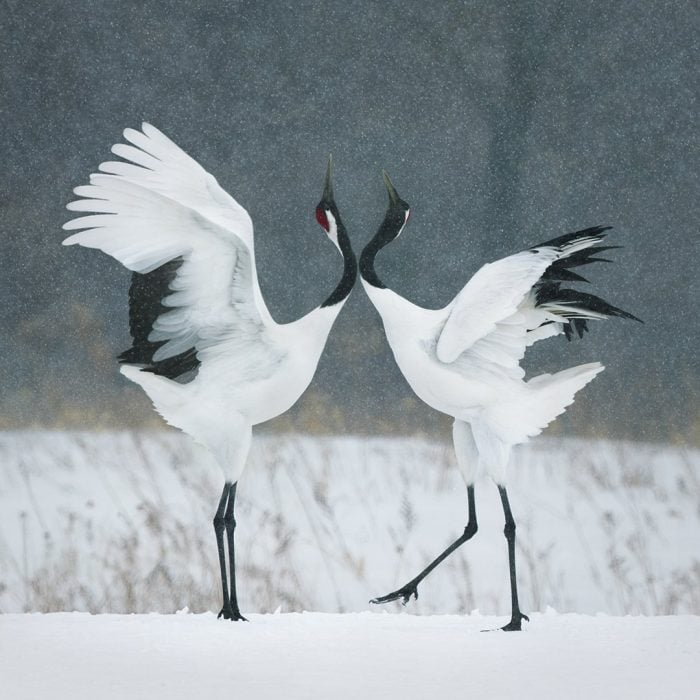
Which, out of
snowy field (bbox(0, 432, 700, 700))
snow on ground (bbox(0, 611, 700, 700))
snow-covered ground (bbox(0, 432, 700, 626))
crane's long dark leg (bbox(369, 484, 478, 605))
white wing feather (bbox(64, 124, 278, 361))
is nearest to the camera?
snow on ground (bbox(0, 611, 700, 700))

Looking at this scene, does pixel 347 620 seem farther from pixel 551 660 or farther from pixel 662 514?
pixel 662 514

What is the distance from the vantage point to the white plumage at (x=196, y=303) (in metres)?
3.12

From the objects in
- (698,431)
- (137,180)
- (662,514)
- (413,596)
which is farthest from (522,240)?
(137,180)

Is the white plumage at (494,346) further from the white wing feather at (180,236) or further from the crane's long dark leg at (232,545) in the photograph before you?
the crane's long dark leg at (232,545)

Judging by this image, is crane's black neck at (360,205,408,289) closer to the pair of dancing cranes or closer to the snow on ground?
the pair of dancing cranes

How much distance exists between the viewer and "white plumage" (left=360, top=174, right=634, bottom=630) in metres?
3.21

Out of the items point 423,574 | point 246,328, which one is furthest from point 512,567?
point 246,328

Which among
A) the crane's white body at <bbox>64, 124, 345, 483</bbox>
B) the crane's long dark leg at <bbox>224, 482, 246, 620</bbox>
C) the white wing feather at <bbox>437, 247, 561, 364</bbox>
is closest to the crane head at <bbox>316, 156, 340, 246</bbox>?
the crane's white body at <bbox>64, 124, 345, 483</bbox>

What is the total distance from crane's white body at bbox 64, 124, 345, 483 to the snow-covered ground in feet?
2.51

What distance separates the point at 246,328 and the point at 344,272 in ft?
0.96

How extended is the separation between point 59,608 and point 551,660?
5.07ft

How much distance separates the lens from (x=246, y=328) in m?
3.25

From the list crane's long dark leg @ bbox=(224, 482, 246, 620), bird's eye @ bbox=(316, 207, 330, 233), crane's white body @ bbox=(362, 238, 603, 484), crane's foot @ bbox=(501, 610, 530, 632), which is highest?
bird's eye @ bbox=(316, 207, 330, 233)

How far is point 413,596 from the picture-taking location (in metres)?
3.56
